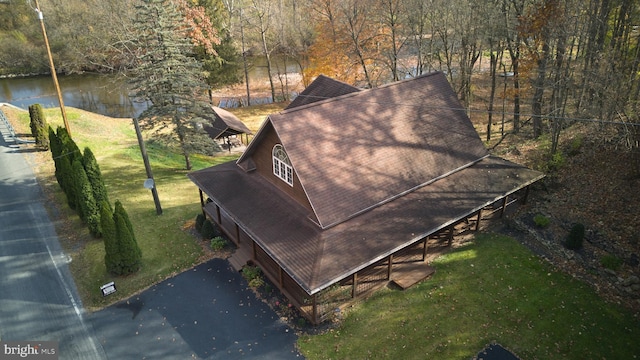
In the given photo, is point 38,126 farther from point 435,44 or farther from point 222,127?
point 435,44

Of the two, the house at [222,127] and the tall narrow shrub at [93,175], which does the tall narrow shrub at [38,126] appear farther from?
the house at [222,127]

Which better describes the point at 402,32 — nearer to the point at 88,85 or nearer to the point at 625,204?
the point at 625,204

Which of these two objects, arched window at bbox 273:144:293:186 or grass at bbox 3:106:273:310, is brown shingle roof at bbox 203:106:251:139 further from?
arched window at bbox 273:144:293:186

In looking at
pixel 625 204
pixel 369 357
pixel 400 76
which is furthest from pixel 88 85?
pixel 625 204

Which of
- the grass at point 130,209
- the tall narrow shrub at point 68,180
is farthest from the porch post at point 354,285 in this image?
the tall narrow shrub at point 68,180

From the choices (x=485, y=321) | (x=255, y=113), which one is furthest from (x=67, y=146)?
(x=255, y=113)
